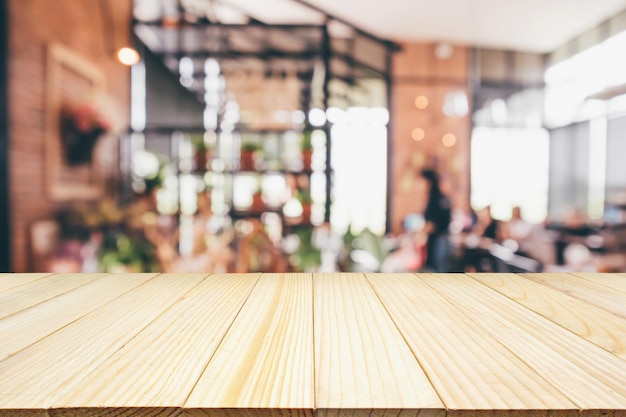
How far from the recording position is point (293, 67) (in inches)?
236

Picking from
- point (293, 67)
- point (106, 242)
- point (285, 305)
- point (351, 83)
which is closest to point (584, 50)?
point (351, 83)

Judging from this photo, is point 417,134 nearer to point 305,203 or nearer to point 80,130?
point 305,203

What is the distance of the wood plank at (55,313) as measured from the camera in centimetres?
70

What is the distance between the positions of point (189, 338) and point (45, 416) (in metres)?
0.22

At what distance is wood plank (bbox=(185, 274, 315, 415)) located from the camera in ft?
1.65

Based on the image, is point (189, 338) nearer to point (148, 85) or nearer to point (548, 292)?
point (548, 292)

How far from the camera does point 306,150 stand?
390cm

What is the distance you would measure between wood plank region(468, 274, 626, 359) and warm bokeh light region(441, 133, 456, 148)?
6.45m

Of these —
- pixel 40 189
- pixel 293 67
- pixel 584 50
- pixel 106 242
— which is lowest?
pixel 106 242

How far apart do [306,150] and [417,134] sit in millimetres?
3846

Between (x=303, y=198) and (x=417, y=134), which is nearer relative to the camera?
(x=303, y=198)

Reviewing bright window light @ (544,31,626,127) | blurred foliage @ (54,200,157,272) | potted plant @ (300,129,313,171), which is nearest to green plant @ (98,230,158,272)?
blurred foliage @ (54,200,157,272)

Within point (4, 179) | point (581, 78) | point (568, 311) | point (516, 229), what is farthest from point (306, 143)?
point (581, 78)

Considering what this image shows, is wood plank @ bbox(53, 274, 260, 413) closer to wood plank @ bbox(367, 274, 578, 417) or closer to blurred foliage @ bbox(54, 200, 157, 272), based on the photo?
wood plank @ bbox(367, 274, 578, 417)
